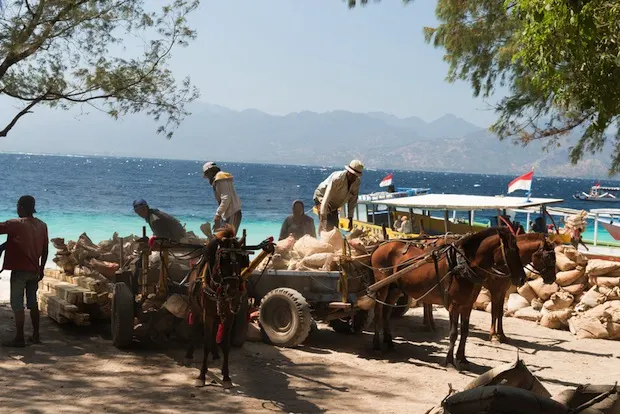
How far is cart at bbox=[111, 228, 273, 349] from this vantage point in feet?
30.9

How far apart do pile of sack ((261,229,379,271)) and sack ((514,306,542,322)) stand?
4.12m

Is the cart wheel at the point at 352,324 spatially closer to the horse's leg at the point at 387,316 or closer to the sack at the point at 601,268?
the horse's leg at the point at 387,316

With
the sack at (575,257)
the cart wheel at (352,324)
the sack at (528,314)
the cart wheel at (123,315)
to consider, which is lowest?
the sack at (528,314)

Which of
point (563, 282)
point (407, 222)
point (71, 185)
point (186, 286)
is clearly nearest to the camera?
point (186, 286)

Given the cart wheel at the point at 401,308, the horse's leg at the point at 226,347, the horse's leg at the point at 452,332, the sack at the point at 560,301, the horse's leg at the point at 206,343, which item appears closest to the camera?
the horse's leg at the point at 226,347

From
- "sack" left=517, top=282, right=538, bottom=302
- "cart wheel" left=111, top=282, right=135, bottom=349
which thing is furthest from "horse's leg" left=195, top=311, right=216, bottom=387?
"sack" left=517, top=282, right=538, bottom=302

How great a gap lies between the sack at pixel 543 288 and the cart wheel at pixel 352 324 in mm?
3959

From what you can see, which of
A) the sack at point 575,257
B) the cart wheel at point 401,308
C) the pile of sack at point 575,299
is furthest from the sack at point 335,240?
the sack at point 575,257

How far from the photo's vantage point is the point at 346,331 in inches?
470

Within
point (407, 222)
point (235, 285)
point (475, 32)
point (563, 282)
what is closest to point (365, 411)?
point (235, 285)

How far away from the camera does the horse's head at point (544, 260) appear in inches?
381

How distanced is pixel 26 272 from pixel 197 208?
50993 millimetres

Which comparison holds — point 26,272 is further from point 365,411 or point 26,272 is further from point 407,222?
point 407,222

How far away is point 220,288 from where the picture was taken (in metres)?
8.02
